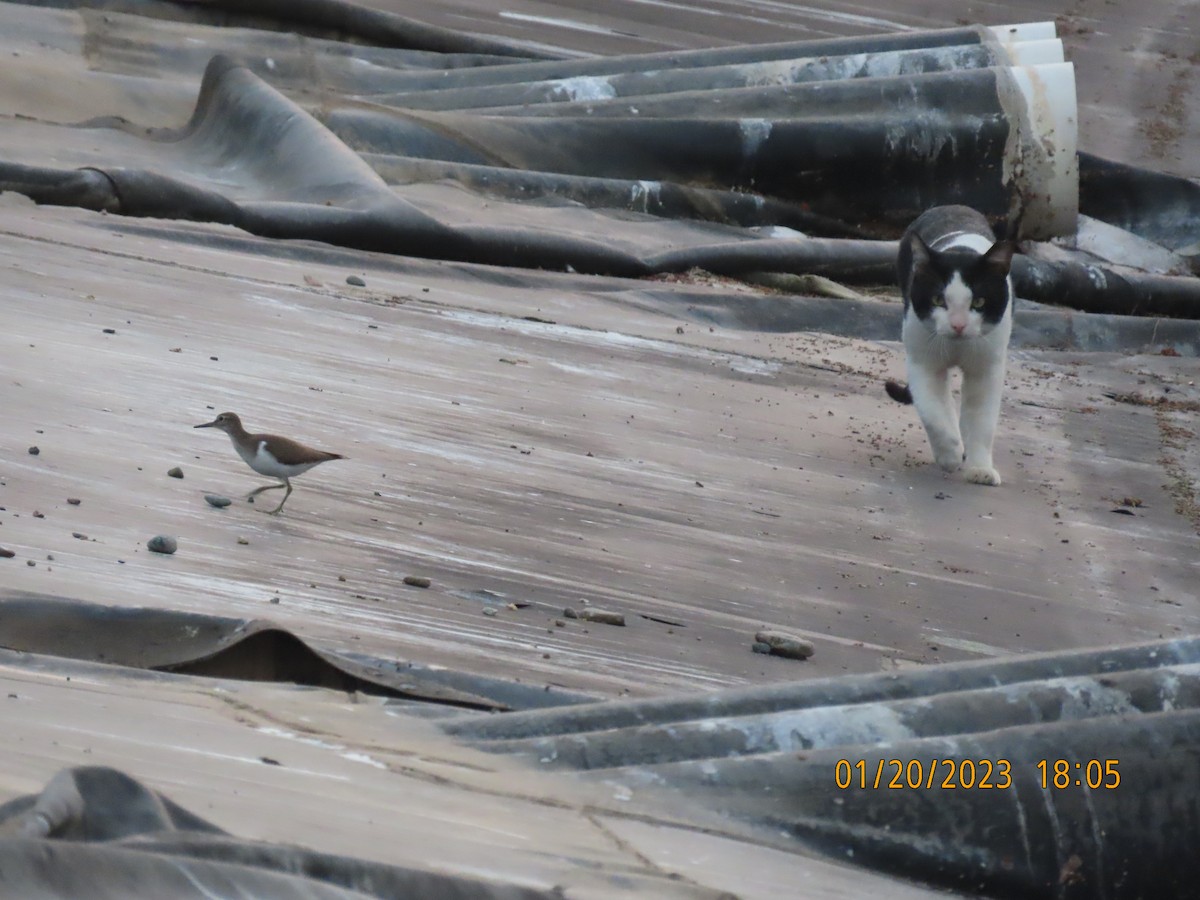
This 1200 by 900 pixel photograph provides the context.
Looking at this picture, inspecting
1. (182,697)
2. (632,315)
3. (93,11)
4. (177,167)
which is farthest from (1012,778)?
(93,11)

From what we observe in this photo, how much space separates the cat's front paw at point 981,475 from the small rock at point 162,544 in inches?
149

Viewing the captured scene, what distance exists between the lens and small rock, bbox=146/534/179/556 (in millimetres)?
3838

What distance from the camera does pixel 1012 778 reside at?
118 inches

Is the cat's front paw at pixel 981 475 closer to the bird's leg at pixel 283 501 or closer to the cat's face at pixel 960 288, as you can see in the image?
the cat's face at pixel 960 288

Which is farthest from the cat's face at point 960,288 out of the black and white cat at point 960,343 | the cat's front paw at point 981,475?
the cat's front paw at point 981,475

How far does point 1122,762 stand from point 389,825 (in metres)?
1.47

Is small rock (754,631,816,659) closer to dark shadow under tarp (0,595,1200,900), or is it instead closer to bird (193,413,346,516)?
dark shadow under tarp (0,595,1200,900)

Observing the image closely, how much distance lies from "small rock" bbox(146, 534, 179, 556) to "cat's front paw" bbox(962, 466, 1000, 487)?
12.4ft

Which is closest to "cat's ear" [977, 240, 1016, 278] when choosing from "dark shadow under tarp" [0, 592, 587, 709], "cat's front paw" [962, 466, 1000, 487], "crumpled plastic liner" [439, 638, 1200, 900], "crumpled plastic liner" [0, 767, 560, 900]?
"cat's front paw" [962, 466, 1000, 487]

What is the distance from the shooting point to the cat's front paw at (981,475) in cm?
668

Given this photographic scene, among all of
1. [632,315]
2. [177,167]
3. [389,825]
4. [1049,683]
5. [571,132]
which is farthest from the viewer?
[571,132]

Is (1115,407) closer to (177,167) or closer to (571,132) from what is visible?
(571,132)

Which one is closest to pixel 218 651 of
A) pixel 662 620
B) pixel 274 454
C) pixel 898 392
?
pixel 274 454

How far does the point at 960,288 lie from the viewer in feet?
22.1
